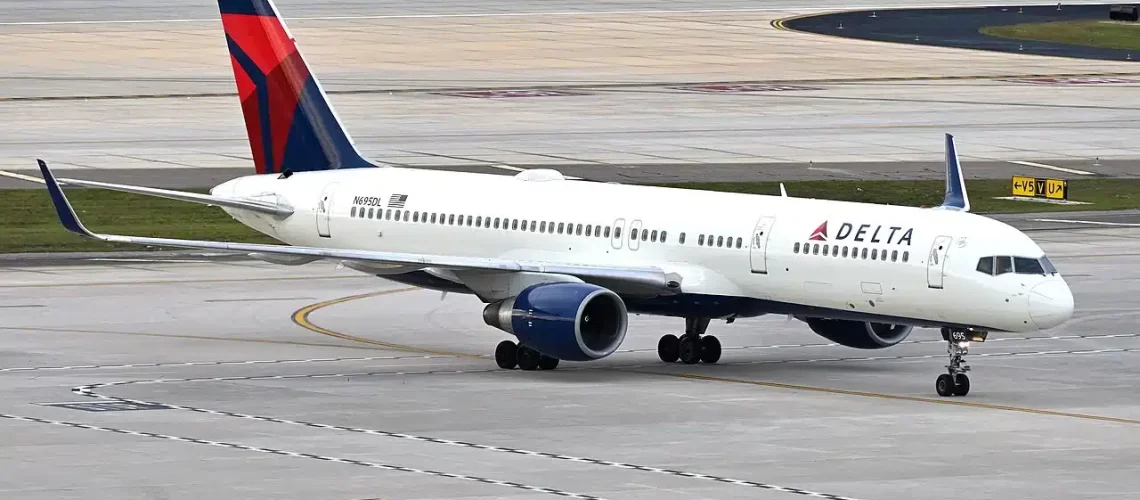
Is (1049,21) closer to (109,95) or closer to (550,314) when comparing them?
(109,95)

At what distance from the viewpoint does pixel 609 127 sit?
99.5 metres

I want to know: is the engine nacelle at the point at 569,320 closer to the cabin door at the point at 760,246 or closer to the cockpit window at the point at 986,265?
the cabin door at the point at 760,246

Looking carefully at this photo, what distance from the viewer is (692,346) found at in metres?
44.8

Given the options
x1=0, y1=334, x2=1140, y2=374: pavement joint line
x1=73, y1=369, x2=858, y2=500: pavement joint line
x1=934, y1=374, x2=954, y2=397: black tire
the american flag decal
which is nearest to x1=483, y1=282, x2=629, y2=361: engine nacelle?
x1=0, y1=334, x2=1140, y2=374: pavement joint line

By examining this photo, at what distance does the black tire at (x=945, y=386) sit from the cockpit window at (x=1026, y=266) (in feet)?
7.95

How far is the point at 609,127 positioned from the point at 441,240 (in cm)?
5244

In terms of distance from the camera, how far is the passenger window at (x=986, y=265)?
39.1 metres

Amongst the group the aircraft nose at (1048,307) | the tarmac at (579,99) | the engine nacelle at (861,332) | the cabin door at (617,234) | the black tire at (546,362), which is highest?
the tarmac at (579,99)

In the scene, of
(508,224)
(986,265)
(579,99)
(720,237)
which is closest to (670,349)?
(720,237)

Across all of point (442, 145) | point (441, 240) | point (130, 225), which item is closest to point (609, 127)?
point (442, 145)

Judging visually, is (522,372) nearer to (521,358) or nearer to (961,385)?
(521,358)

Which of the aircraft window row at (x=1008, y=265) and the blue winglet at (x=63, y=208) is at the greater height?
the aircraft window row at (x=1008, y=265)

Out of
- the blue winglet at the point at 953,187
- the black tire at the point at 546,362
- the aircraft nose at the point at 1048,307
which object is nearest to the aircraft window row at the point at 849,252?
the aircraft nose at the point at 1048,307

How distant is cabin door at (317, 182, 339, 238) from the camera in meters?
49.3
